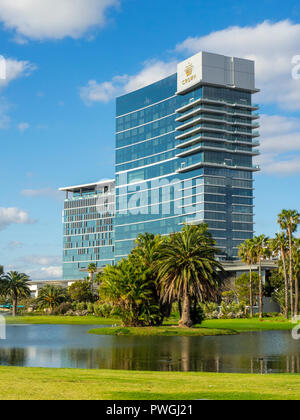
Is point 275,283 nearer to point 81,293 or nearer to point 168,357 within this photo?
point 81,293

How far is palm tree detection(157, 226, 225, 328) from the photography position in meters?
68.6

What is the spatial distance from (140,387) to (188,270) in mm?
49904

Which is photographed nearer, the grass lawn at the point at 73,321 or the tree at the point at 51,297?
the grass lawn at the point at 73,321

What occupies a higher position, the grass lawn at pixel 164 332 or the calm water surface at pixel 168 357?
the calm water surface at pixel 168 357

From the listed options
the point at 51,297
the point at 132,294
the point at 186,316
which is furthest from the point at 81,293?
the point at 132,294

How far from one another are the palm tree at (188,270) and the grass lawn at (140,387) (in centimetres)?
4457

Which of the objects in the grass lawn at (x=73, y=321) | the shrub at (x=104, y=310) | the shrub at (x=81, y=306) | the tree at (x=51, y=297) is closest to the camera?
the grass lawn at (x=73, y=321)

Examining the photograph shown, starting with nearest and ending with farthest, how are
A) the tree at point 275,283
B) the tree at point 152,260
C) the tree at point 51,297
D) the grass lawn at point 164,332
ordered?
the grass lawn at point 164,332, the tree at point 152,260, the tree at point 275,283, the tree at point 51,297

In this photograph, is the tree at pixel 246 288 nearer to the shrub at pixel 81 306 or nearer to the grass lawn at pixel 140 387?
the shrub at pixel 81 306

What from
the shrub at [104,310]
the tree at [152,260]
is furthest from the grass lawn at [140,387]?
the shrub at [104,310]

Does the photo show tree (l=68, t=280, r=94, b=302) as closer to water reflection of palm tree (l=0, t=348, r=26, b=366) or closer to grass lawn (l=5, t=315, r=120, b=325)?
grass lawn (l=5, t=315, r=120, b=325)

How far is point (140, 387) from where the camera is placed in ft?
61.4

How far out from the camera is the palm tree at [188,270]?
225 feet

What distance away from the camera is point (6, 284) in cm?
14938
